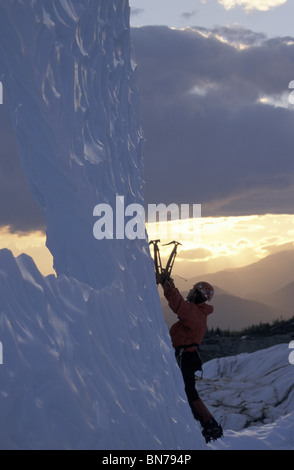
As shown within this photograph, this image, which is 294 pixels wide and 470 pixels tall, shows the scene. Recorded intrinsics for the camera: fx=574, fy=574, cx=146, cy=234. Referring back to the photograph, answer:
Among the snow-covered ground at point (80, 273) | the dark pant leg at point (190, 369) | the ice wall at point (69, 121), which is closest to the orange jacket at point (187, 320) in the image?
the dark pant leg at point (190, 369)

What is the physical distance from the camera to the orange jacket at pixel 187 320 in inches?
258

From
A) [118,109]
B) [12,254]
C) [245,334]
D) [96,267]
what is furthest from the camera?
[245,334]

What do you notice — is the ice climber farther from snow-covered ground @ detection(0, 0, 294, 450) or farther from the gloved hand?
snow-covered ground @ detection(0, 0, 294, 450)

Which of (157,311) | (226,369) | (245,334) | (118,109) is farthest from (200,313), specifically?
(245,334)

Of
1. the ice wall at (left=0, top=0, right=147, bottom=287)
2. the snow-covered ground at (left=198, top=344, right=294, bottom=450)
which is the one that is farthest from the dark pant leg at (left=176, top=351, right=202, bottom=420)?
the ice wall at (left=0, top=0, right=147, bottom=287)

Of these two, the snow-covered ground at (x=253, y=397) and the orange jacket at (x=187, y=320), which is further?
the snow-covered ground at (x=253, y=397)

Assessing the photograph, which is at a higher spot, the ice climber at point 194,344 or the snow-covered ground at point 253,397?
the ice climber at point 194,344

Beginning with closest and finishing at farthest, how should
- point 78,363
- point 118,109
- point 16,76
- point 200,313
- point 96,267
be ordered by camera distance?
point 78,363 → point 16,76 → point 96,267 → point 118,109 → point 200,313

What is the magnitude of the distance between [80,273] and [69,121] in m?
1.31

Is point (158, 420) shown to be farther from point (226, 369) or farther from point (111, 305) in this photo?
point (226, 369)

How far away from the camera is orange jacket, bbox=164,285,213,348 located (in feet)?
21.5

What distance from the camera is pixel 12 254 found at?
12.1 ft

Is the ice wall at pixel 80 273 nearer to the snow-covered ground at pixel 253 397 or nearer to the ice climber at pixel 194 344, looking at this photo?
the ice climber at pixel 194 344

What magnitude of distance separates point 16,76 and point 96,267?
1.72 metres
